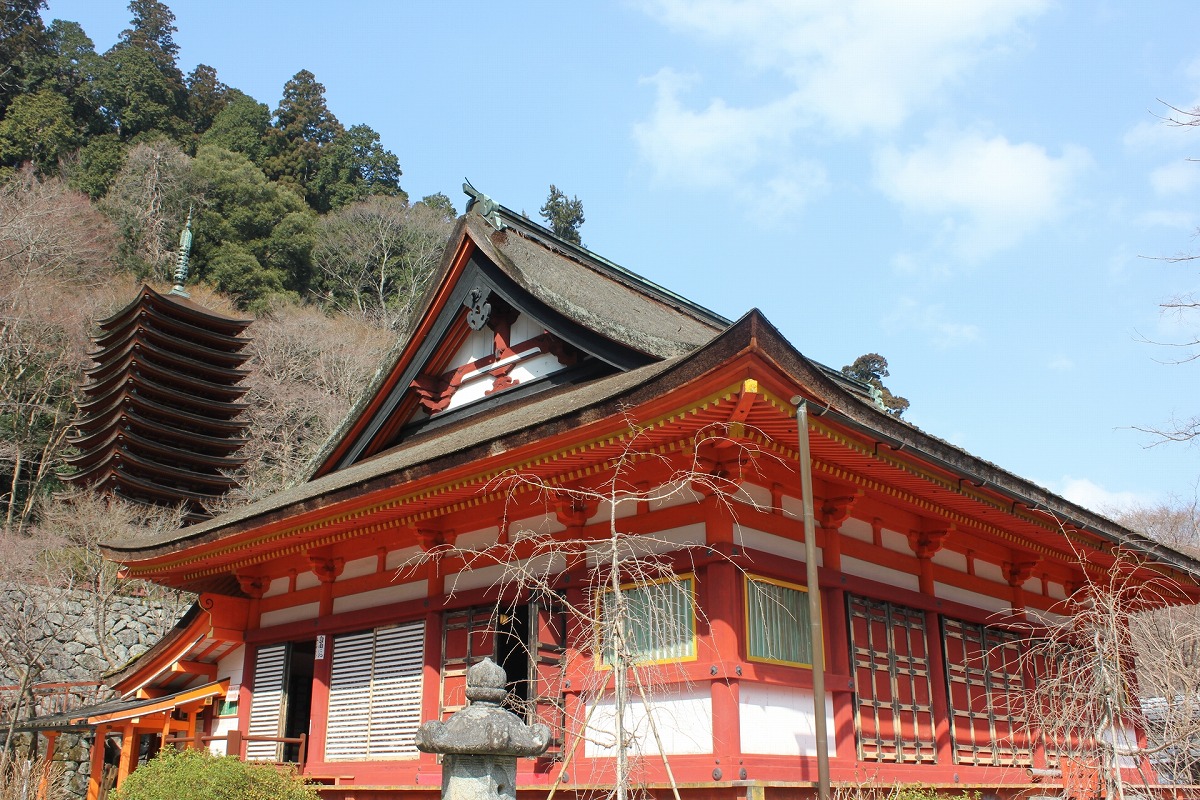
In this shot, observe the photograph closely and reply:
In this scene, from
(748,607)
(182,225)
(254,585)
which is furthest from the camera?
(182,225)

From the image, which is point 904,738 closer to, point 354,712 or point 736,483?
point 736,483

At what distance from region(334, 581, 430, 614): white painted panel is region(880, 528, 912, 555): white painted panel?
4.80m

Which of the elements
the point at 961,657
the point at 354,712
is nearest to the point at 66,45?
the point at 354,712

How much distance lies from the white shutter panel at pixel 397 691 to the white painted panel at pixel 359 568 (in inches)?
32.6

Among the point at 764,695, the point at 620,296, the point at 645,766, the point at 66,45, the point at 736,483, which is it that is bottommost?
the point at 645,766

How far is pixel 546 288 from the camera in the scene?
1123 centimetres

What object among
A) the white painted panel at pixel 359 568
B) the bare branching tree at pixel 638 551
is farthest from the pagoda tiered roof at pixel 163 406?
the bare branching tree at pixel 638 551

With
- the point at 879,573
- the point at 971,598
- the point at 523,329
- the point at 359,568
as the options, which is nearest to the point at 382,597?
the point at 359,568

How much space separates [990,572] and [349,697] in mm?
7605

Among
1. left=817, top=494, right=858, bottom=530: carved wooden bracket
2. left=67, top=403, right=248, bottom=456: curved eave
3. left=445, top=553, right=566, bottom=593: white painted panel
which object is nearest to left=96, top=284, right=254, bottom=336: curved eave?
left=67, top=403, right=248, bottom=456: curved eave

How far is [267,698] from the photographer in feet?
41.6

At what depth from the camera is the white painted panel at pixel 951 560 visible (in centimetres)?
1119

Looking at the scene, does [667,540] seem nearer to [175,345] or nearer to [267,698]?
[267,698]

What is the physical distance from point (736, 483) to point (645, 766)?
231cm
